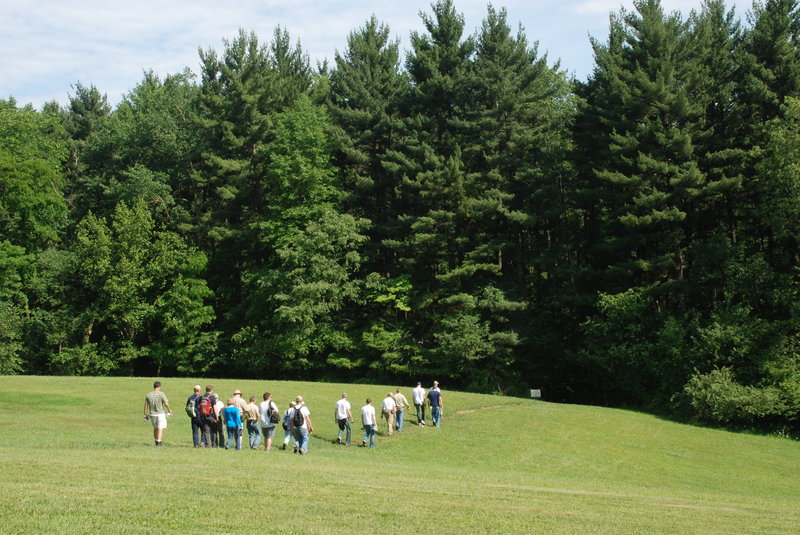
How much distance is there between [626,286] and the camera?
4553cm

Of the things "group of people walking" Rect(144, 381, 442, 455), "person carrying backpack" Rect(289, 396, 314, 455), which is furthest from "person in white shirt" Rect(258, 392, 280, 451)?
"person carrying backpack" Rect(289, 396, 314, 455)

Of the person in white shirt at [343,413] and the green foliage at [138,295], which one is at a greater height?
the green foliage at [138,295]

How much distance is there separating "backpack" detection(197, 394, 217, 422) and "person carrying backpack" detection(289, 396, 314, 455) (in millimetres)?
2277

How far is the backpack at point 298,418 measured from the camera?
20.0 meters

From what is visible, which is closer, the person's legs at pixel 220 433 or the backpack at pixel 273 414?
the person's legs at pixel 220 433

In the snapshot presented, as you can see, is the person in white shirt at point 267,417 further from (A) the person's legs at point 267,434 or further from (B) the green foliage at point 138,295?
(B) the green foliage at point 138,295

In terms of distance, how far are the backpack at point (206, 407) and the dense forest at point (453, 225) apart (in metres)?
26.1

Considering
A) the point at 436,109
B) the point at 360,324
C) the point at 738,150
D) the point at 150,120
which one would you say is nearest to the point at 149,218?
the point at 150,120

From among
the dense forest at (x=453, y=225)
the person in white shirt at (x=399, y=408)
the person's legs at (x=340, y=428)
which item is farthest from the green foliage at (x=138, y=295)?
the person's legs at (x=340, y=428)

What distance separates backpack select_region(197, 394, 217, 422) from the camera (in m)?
19.5

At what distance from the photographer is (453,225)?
1921 inches

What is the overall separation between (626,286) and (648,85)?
12.7 m

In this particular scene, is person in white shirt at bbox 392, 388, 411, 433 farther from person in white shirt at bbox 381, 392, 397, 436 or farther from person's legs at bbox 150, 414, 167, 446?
person's legs at bbox 150, 414, 167, 446

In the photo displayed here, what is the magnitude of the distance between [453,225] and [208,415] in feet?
103
